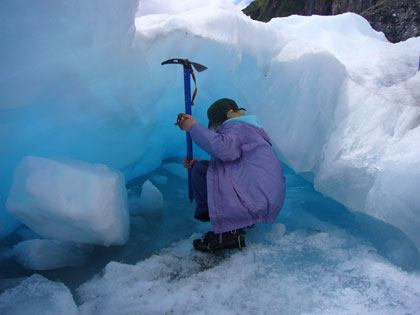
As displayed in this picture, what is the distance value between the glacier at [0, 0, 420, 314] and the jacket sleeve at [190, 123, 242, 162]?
0.49 meters

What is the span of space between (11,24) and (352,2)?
1765cm

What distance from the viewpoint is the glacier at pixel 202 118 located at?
1.19 meters

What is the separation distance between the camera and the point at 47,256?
1.34m

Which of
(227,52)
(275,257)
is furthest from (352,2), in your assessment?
(275,257)

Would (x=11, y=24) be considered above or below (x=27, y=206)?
above

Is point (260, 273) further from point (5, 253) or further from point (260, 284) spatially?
point (5, 253)

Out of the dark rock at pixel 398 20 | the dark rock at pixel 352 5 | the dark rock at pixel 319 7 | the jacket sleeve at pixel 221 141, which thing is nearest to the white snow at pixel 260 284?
the jacket sleeve at pixel 221 141

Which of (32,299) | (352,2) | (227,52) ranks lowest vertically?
(32,299)

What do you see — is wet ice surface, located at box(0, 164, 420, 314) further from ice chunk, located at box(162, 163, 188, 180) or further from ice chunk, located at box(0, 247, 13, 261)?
ice chunk, located at box(162, 163, 188, 180)

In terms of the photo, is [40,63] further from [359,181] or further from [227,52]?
[359,181]

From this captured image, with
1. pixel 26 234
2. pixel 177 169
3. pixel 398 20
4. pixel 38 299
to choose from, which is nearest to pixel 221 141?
pixel 38 299

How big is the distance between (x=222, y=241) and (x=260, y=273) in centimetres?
24

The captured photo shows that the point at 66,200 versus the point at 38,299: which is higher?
the point at 66,200

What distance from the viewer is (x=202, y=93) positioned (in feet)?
7.69
